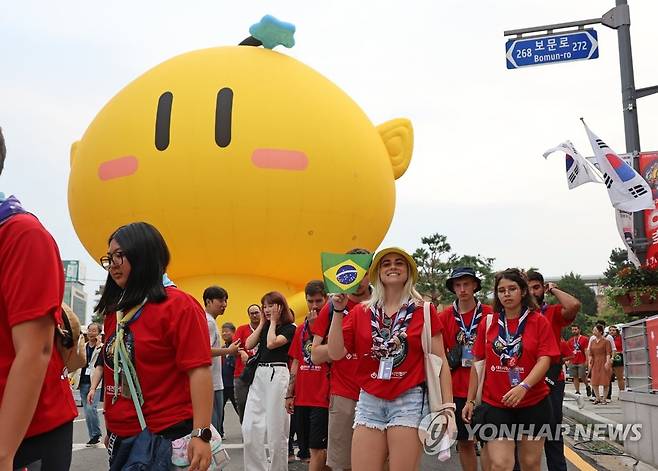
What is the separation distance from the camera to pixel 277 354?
6.34m

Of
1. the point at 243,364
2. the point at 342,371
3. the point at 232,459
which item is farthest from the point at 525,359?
the point at 243,364

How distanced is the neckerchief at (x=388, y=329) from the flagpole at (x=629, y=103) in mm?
5859

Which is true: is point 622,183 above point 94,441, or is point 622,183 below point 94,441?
above

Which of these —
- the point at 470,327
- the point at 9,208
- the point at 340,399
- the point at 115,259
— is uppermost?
the point at 9,208

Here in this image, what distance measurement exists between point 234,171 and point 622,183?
624cm

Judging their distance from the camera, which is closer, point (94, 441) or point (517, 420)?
point (517, 420)

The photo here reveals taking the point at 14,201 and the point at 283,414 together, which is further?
the point at 283,414

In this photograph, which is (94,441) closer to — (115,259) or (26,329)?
(115,259)

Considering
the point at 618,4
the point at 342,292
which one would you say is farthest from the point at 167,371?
the point at 618,4

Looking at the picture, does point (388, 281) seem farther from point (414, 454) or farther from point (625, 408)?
point (625, 408)

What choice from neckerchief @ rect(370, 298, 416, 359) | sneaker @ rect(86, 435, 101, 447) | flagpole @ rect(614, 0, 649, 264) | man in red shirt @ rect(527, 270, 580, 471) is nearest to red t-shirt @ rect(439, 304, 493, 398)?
man in red shirt @ rect(527, 270, 580, 471)

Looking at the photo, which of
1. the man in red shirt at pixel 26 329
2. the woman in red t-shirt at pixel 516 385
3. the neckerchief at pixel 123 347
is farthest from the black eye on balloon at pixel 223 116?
the man in red shirt at pixel 26 329

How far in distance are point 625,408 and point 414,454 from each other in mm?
4187

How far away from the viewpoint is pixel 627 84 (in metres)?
8.91
